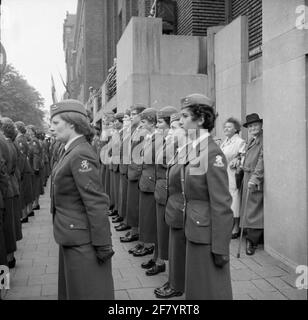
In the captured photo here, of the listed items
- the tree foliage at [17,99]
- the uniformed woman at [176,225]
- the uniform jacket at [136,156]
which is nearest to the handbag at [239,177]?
the uniform jacket at [136,156]

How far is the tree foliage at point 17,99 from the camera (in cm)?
5603

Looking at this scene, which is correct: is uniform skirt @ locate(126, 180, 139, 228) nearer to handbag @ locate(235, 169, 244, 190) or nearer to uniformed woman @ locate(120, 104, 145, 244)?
uniformed woman @ locate(120, 104, 145, 244)

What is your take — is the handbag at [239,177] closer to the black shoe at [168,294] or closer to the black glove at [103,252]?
the black shoe at [168,294]

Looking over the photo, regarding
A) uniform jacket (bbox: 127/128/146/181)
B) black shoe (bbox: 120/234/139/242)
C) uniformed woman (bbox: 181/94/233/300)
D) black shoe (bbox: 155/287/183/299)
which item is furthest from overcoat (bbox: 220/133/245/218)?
uniformed woman (bbox: 181/94/233/300)

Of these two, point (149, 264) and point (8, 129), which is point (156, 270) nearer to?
point (149, 264)

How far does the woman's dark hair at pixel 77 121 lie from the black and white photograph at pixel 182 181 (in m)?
0.01

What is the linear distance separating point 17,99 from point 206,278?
58918mm

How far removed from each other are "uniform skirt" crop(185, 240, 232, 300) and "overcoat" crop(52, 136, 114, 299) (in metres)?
0.70

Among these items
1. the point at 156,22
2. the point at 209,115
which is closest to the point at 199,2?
the point at 156,22

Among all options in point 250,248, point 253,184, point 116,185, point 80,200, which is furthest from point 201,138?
point 116,185

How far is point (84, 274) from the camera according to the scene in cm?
353

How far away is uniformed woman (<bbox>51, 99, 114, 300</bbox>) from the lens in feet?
11.3
